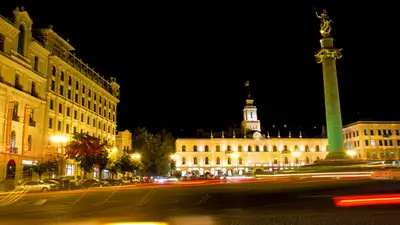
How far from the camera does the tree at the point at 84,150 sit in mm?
49344

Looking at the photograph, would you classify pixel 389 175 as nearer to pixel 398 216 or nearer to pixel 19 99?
pixel 398 216

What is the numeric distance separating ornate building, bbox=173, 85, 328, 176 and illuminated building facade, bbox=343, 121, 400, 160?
13.9 metres

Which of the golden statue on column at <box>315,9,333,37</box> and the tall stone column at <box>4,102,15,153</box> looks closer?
the golden statue on column at <box>315,9,333,37</box>

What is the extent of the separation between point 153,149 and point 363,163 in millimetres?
54482

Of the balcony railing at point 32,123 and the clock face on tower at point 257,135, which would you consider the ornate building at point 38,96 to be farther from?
the clock face on tower at point 257,135

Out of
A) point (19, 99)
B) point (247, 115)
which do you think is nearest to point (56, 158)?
point (19, 99)

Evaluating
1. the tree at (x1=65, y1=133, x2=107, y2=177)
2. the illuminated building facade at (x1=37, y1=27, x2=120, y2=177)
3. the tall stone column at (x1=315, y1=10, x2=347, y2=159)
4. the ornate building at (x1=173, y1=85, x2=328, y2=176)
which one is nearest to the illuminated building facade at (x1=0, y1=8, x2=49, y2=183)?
the illuminated building facade at (x1=37, y1=27, x2=120, y2=177)

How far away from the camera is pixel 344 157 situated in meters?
33.0

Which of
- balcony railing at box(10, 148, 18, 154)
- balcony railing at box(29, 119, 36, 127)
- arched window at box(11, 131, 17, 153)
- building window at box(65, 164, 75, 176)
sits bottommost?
building window at box(65, 164, 75, 176)

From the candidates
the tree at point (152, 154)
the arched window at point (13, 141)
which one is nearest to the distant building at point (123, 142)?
the tree at point (152, 154)

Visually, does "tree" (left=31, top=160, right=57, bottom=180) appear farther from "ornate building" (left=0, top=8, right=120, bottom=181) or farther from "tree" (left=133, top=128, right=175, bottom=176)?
"tree" (left=133, top=128, right=175, bottom=176)

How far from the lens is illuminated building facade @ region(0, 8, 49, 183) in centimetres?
4022

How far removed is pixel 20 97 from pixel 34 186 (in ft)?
39.3

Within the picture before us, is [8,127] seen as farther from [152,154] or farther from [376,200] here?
[152,154]
